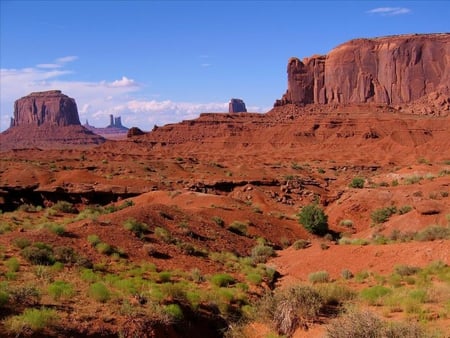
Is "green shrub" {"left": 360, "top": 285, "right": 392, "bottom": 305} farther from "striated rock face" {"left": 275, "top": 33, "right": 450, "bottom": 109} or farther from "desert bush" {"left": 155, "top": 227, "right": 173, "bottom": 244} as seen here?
A: "striated rock face" {"left": 275, "top": 33, "right": 450, "bottom": 109}

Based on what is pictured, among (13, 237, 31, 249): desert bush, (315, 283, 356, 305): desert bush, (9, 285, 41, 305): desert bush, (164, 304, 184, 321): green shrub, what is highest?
(13, 237, 31, 249): desert bush

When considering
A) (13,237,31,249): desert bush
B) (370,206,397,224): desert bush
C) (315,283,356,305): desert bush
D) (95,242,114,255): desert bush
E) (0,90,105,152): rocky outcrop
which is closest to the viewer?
(315,283,356,305): desert bush

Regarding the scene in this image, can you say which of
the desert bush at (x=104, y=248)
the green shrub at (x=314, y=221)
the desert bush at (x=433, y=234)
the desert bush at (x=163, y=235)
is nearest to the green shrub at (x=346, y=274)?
the desert bush at (x=433, y=234)

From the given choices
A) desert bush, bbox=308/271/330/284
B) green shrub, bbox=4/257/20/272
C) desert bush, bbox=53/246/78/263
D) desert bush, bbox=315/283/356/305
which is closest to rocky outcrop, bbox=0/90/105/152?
desert bush, bbox=53/246/78/263

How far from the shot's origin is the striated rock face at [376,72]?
10906cm

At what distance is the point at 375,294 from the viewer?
38.1 ft

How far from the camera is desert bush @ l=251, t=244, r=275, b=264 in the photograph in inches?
743

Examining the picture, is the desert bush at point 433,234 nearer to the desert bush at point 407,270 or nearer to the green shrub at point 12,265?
the desert bush at point 407,270

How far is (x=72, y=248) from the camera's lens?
14852 millimetres

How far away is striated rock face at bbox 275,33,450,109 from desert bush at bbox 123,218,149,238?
97536 mm

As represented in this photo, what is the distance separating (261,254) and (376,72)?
345 ft

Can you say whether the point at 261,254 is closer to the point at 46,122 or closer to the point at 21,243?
the point at 21,243

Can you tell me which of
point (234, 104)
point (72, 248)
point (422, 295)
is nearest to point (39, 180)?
point (72, 248)

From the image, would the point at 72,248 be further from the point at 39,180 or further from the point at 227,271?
the point at 39,180
